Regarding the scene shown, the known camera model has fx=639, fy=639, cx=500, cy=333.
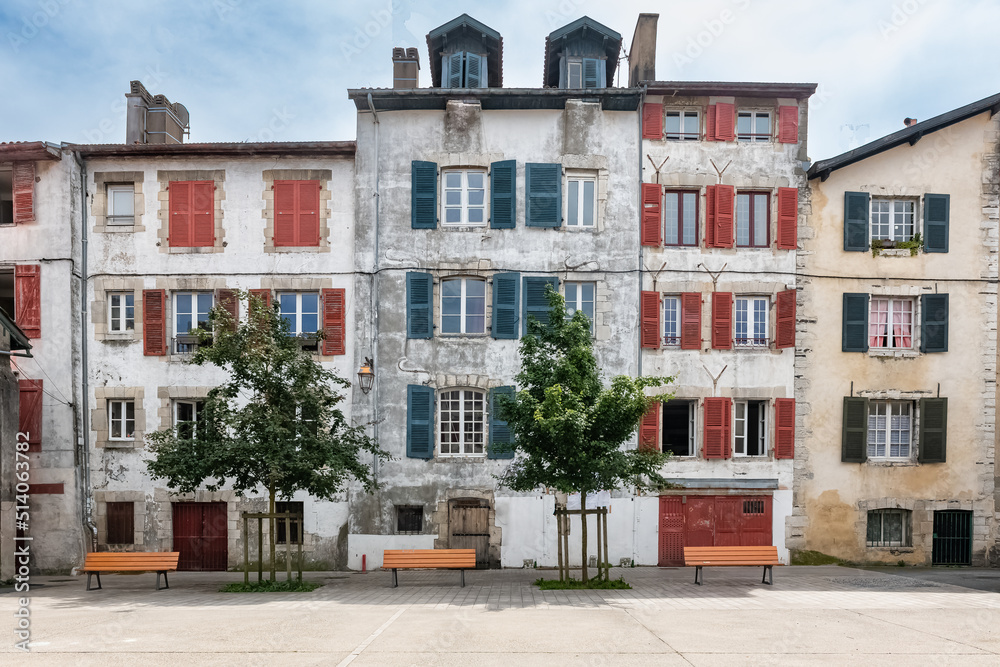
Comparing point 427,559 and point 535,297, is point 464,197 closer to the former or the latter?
point 535,297

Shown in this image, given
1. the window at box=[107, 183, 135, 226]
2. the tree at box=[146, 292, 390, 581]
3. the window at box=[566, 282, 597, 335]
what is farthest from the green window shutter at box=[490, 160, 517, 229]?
the window at box=[107, 183, 135, 226]

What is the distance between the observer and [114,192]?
682 inches

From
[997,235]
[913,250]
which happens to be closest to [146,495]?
[913,250]

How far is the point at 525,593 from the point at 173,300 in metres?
11.9

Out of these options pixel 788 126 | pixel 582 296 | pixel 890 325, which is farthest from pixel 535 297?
pixel 890 325

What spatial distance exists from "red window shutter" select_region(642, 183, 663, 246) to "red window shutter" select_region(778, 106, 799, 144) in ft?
12.2

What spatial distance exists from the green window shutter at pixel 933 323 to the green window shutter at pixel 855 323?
1.56 m

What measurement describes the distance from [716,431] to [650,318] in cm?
343

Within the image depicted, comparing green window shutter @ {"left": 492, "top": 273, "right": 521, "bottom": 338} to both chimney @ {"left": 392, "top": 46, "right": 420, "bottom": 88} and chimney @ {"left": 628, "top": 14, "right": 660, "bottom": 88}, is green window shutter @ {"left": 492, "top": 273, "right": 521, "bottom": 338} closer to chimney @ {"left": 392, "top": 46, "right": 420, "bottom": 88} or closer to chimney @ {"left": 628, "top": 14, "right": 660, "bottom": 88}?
chimney @ {"left": 392, "top": 46, "right": 420, "bottom": 88}

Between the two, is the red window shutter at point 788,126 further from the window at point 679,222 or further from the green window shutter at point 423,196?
the green window shutter at point 423,196

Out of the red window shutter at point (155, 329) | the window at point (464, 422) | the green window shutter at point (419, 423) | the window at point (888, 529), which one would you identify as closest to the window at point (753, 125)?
the window at point (464, 422)

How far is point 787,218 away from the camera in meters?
17.0

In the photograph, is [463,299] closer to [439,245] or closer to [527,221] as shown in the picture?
[439,245]

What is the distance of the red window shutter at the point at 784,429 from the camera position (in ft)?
54.8
